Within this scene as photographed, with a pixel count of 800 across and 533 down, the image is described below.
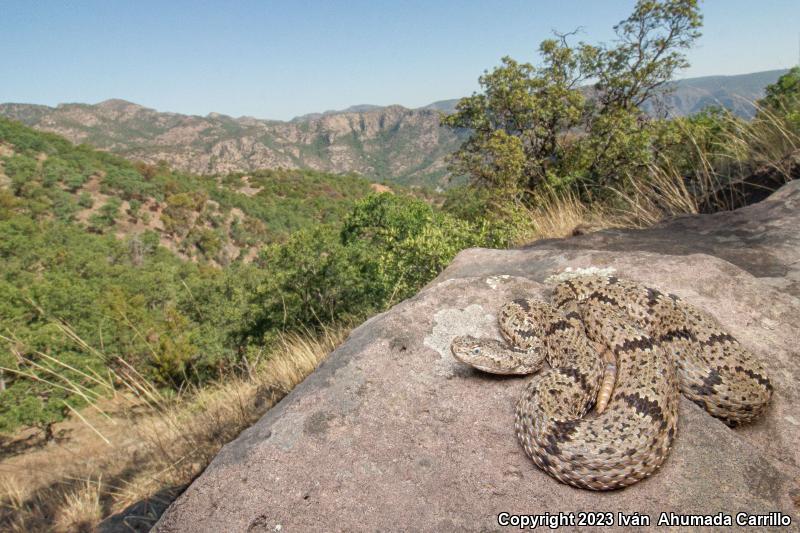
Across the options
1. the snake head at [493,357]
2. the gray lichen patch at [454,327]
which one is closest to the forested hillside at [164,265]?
the gray lichen patch at [454,327]

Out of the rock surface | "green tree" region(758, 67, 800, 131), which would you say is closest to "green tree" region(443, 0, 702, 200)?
"green tree" region(758, 67, 800, 131)

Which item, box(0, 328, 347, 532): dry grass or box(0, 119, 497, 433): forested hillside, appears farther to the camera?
box(0, 119, 497, 433): forested hillside

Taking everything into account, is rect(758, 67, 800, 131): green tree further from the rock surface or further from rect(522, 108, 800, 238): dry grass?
the rock surface

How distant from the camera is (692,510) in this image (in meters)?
2.32

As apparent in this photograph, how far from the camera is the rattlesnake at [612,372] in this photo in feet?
8.39

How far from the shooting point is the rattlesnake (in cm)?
256

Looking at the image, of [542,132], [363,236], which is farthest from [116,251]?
[542,132]

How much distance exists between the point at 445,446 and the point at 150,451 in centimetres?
433

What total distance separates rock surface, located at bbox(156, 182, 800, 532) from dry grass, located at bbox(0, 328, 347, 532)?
1925 millimetres

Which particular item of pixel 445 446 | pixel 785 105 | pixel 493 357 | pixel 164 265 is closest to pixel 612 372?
pixel 493 357

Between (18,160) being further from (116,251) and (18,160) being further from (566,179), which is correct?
(566,179)

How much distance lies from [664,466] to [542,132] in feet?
52.7

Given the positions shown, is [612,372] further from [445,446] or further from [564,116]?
[564,116]

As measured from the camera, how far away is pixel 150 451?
523cm
